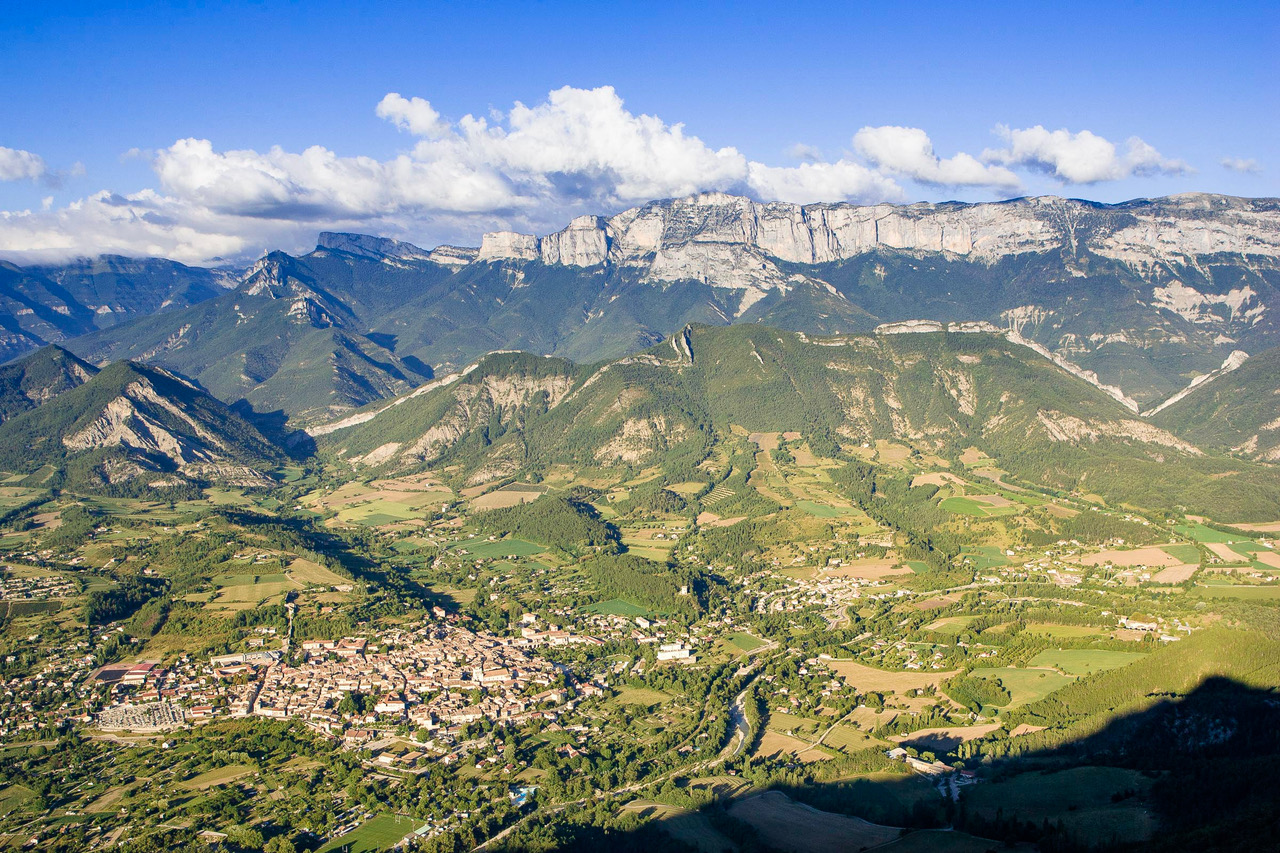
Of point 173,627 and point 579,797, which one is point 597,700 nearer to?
point 579,797

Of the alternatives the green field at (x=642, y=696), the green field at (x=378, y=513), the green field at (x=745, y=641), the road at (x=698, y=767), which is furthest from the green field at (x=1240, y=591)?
the green field at (x=378, y=513)

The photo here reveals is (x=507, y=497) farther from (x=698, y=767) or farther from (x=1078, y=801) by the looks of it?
(x=1078, y=801)

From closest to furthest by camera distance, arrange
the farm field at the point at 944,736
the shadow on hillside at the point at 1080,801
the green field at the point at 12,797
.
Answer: the shadow on hillside at the point at 1080,801
the green field at the point at 12,797
the farm field at the point at 944,736

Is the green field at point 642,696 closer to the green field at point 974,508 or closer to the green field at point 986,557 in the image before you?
the green field at point 986,557

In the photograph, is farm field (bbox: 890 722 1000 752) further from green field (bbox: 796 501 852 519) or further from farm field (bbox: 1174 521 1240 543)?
farm field (bbox: 1174 521 1240 543)

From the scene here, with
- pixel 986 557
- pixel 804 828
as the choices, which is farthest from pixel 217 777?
pixel 986 557

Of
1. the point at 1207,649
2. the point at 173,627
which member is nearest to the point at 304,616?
the point at 173,627
